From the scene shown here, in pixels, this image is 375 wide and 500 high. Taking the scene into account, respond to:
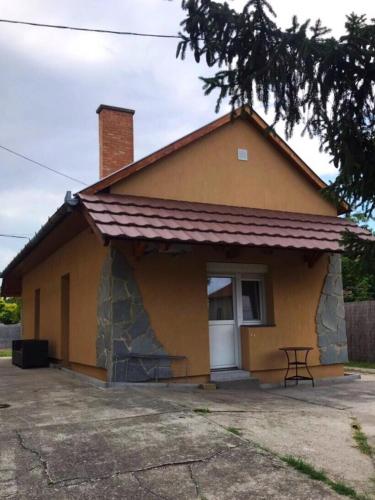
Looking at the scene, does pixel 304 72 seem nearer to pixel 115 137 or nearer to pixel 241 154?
pixel 241 154

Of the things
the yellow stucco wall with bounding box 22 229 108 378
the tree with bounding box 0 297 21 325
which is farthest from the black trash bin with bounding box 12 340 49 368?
the tree with bounding box 0 297 21 325

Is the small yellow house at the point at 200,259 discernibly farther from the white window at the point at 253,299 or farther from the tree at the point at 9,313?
the tree at the point at 9,313

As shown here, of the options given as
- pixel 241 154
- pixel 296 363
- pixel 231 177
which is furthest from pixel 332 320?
pixel 241 154

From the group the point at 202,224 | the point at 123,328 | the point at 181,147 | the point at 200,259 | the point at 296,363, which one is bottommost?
the point at 296,363

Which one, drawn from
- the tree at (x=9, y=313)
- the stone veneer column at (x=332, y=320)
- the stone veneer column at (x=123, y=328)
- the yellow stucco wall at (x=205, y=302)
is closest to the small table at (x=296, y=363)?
the yellow stucco wall at (x=205, y=302)

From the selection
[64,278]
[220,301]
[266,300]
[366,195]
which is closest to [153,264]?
[220,301]

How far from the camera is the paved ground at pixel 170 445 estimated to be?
4.42 m

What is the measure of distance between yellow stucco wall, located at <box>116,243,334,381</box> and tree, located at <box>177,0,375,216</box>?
17.0ft

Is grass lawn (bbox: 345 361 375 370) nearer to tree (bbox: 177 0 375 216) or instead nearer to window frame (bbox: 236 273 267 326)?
window frame (bbox: 236 273 267 326)

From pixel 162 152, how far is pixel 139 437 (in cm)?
610

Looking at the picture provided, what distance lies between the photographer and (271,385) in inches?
420

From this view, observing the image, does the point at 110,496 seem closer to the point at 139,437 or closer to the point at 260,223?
the point at 139,437

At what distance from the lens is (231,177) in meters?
11.4

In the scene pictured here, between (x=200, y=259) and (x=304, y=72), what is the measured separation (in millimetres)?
5900
